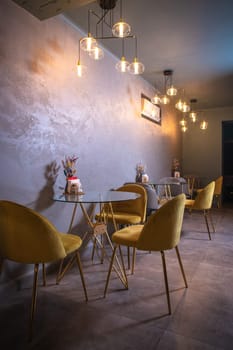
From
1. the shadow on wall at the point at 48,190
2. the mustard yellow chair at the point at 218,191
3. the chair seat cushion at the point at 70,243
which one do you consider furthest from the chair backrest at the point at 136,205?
the mustard yellow chair at the point at 218,191

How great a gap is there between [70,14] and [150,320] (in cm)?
303

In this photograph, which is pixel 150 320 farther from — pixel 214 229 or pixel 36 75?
pixel 214 229

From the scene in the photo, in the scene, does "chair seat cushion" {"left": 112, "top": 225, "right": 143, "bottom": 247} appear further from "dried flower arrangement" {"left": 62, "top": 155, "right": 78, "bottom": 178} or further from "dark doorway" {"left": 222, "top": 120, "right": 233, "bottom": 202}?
"dark doorway" {"left": 222, "top": 120, "right": 233, "bottom": 202}

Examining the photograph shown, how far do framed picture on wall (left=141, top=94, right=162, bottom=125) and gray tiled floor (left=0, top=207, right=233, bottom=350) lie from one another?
2938 mm

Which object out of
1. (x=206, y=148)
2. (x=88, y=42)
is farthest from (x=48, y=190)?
(x=206, y=148)

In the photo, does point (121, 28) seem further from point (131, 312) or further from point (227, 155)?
point (227, 155)

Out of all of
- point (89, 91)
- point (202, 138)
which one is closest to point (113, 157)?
point (89, 91)

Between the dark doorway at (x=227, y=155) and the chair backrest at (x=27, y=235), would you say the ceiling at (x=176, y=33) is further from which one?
the dark doorway at (x=227, y=155)

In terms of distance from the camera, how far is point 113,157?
3693 mm

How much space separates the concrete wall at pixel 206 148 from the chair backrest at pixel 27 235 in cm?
632

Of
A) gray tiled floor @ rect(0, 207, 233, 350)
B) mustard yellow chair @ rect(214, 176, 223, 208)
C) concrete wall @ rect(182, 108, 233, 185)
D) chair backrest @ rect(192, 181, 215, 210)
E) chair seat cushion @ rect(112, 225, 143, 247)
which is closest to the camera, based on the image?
gray tiled floor @ rect(0, 207, 233, 350)

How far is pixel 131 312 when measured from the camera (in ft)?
5.99

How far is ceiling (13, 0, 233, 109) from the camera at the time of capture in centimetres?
246

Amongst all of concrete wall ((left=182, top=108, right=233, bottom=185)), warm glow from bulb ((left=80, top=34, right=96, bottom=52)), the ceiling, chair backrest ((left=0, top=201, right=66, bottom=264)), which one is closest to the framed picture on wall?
the ceiling
